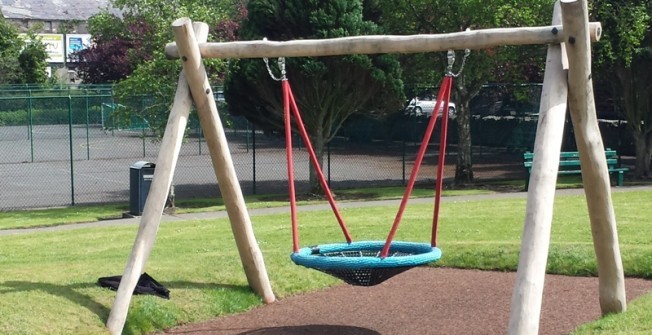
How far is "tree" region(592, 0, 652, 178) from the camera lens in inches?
909

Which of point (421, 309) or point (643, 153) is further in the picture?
point (643, 153)

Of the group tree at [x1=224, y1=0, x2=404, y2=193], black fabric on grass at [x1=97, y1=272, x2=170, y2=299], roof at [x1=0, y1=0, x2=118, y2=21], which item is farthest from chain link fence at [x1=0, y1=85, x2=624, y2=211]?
roof at [x1=0, y1=0, x2=118, y2=21]

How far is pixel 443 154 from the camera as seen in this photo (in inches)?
347

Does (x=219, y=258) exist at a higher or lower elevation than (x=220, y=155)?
lower

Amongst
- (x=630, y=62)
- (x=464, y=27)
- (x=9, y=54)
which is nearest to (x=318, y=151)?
(x=464, y=27)

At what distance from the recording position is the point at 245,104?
22.2 metres

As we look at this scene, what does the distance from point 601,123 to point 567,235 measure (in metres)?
18.5

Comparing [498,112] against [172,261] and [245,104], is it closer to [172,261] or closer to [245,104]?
[245,104]

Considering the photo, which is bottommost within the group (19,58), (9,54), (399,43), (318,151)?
(318,151)

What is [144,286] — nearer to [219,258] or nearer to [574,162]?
[219,258]

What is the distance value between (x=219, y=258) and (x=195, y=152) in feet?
78.9

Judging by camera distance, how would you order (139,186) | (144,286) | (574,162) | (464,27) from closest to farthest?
(144,286) < (139,186) < (464,27) < (574,162)

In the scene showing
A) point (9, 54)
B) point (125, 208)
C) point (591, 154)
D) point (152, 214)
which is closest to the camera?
point (591, 154)

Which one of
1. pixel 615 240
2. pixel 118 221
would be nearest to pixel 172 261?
pixel 615 240
